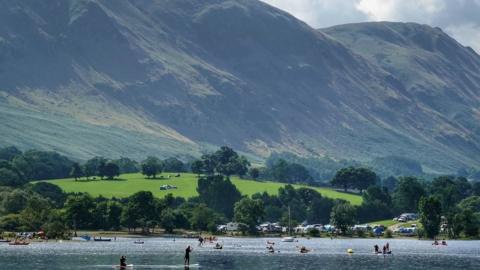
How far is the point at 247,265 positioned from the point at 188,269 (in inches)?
525

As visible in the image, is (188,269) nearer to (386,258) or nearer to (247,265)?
(247,265)

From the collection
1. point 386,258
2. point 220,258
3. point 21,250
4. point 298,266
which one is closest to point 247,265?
point 298,266

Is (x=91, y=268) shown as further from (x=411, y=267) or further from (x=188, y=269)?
(x=411, y=267)

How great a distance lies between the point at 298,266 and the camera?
527 feet

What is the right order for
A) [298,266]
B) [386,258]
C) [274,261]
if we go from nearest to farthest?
1. [298,266]
2. [274,261]
3. [386,258]

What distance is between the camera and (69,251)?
193 metres

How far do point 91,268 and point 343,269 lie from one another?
34.9m

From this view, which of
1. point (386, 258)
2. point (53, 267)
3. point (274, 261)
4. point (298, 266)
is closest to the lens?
point (53, 267)

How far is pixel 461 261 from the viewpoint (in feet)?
586

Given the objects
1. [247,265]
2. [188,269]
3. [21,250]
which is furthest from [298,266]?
[21,250]

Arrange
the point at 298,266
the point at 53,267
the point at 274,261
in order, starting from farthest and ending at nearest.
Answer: the point at 274,261, the point at 298,266, the point at 53,267

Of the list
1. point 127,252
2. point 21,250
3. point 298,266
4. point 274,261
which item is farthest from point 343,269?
point 21,250

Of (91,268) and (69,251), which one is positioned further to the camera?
(69,251)

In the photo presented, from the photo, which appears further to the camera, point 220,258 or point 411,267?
point 220,258
